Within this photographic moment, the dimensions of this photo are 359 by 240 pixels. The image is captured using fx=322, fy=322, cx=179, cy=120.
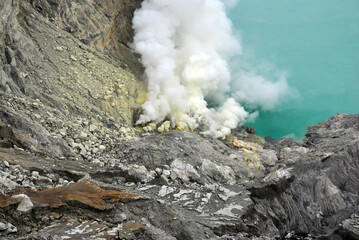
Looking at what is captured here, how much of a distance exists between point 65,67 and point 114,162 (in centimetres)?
567

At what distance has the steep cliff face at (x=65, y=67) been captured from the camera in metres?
9.58

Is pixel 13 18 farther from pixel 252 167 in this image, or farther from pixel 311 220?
pixel 311 220

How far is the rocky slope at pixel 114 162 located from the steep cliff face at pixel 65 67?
53mm

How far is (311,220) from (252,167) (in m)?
4.22

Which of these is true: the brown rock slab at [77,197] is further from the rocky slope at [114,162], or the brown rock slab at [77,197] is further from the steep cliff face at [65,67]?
the steep cliff face at [65,67]

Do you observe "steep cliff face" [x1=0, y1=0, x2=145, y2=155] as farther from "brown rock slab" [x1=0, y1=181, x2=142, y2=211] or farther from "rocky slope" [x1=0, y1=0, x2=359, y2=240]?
"brown rock slab" [x1=0, y1=181, x2=142, y2=211]

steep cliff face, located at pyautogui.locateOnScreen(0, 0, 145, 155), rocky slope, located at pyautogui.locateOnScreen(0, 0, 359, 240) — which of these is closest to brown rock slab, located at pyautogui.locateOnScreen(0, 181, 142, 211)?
rocky slope, located at pyautogui.locateOnScreen(0, 0, 359, 240)

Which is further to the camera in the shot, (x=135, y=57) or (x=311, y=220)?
(x=135, y=57)

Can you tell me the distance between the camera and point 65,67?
43.2 feet

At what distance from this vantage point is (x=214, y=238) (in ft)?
20.5

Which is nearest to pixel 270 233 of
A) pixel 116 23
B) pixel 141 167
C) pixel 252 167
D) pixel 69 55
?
pixel 141 167

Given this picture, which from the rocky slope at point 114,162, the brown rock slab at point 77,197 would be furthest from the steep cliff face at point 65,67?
the brown rock slab at point 77,197

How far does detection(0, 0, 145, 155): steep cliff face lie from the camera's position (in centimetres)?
958

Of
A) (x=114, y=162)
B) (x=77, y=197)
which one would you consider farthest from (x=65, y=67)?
(x=77, y=197)
